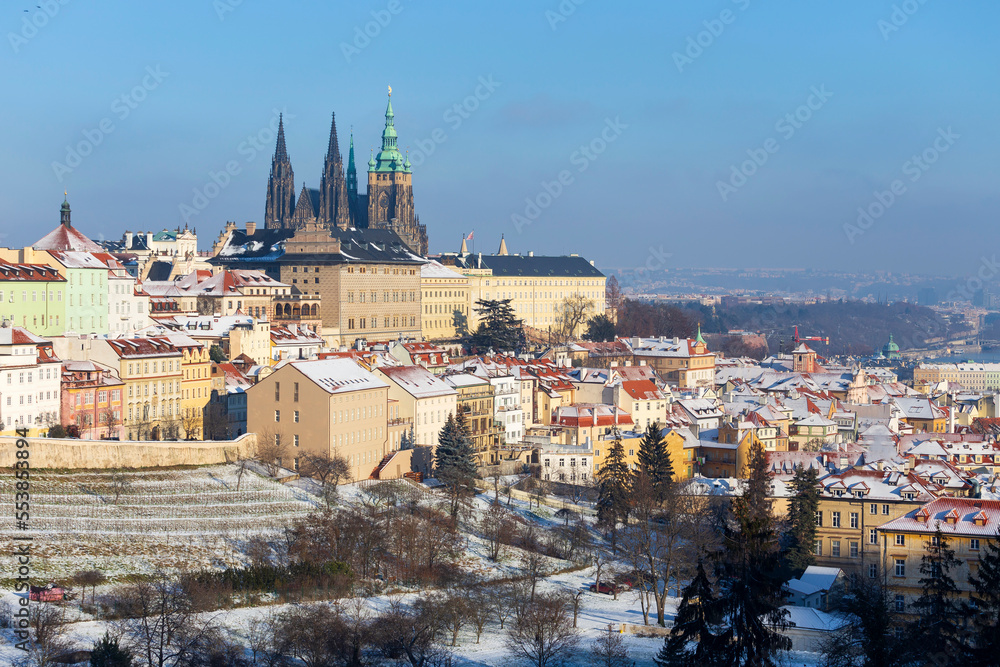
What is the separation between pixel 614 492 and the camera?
58.8 m

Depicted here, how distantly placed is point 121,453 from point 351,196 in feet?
345

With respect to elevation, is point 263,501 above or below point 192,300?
below

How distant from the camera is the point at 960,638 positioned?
127 feet

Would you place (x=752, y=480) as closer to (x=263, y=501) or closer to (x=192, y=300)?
(x=263, y=501)

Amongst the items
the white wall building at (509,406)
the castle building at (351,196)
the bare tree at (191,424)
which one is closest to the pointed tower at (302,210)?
the castle building at (351,196)

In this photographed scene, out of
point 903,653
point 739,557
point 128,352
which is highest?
point 128,352

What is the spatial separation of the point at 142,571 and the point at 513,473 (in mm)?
25280

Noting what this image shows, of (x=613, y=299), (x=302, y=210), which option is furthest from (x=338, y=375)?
(x=613, y=299)

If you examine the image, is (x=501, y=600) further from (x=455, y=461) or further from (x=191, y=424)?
(x=191, y=424)

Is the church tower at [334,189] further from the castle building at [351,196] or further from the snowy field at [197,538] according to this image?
the snowy field at [197,538]

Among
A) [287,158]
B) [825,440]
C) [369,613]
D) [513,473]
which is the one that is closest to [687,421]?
[825,440]

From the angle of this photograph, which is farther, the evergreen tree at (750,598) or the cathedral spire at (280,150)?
the cathedral spire at (280,150)

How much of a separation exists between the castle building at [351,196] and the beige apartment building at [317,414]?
80.0 meters

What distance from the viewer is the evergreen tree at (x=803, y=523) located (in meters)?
51.7
